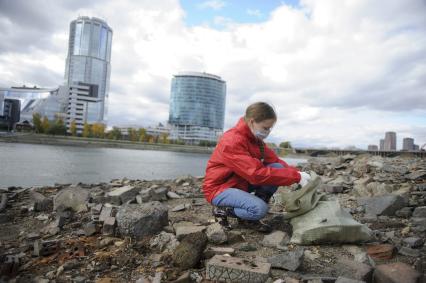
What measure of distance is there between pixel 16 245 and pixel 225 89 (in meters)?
149

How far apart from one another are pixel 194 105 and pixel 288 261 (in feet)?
460

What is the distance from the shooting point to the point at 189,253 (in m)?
2.63

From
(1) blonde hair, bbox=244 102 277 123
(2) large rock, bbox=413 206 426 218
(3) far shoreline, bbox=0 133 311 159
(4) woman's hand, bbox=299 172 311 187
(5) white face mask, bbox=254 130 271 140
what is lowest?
(3) far shoreline, bbox=0 133 311 159

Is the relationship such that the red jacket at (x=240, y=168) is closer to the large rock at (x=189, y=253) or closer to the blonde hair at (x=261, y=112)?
the blonde hair at (x=261, y=112)

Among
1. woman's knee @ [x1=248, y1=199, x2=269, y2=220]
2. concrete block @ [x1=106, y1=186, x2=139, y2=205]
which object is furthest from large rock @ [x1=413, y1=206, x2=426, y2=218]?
concrete block @ [x1=106, y1=186, x2=139, y2=205]

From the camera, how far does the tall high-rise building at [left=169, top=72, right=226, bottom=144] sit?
5492 inches

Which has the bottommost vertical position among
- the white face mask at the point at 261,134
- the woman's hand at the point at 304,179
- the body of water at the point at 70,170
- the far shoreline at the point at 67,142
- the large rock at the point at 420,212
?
the body of water at the point at 70,170

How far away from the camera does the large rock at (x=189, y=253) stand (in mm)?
2598

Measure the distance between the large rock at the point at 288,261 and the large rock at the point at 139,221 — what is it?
1336 millimetres

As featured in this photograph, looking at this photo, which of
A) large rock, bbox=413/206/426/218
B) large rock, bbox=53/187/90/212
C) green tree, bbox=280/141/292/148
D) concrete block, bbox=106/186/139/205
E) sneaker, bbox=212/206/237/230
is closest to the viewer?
sneaker, bbox=212/206/237/230

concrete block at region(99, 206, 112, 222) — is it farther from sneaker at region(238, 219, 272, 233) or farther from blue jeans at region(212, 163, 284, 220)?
sneaker at region(238, 219, 272, 233)

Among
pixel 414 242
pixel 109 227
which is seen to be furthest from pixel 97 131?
pixel 414 242

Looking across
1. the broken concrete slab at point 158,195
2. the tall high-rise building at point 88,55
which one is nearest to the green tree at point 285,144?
the broken concrete slab at point 158,195

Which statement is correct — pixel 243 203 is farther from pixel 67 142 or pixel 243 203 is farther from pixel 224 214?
pixel 67 142
